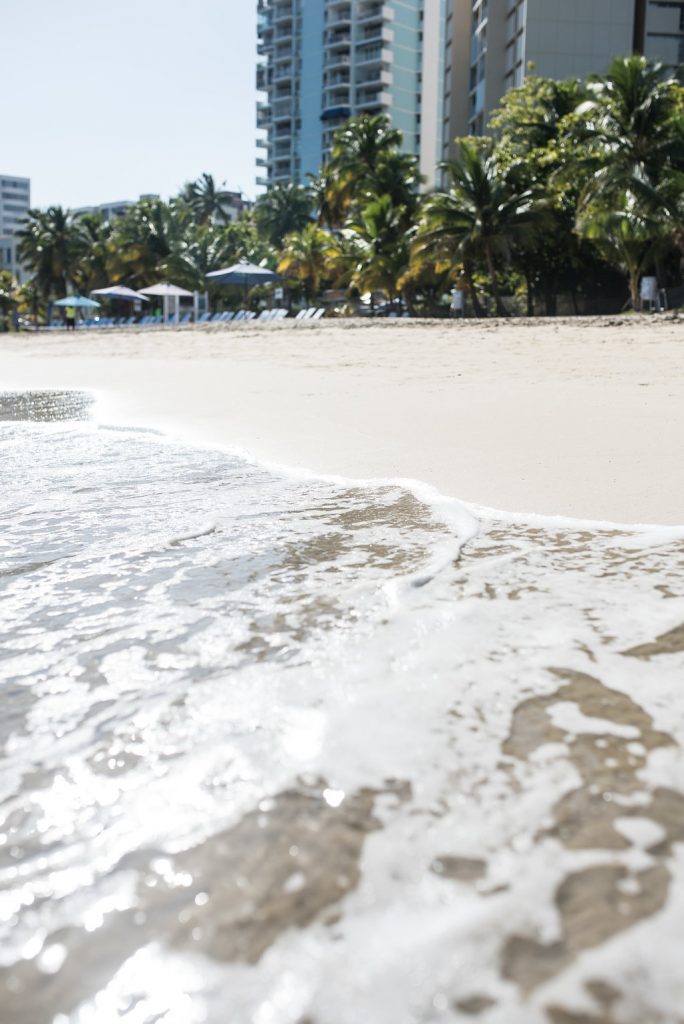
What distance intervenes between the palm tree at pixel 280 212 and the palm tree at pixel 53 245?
15.5m

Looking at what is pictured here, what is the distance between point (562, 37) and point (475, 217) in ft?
72.4

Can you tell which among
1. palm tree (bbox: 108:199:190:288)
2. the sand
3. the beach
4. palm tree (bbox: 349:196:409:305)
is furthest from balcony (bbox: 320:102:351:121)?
the beach

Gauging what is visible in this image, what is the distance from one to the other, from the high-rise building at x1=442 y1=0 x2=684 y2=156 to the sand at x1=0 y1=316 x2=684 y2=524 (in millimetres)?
30980

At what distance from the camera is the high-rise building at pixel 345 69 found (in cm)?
8131

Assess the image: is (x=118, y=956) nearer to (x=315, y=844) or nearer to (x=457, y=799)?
(x=315, y=844)

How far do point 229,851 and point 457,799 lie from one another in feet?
1.37

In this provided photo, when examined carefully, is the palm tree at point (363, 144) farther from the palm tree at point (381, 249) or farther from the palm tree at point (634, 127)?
the palm tree at point (634, 127)

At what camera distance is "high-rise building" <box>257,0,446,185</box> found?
8131cm

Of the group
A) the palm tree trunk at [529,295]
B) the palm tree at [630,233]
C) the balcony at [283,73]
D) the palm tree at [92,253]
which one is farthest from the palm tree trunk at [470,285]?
the balcony at [283,73]

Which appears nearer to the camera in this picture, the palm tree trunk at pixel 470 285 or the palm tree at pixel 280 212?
the palm tree trunk at pixel 470 285

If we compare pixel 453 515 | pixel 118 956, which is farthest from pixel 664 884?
pixel 453 515

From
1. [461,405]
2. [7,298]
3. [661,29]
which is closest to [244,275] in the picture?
[661,29]

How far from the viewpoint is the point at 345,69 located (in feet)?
273

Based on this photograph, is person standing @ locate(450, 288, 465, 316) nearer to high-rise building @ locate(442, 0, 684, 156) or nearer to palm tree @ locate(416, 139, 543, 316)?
palm tree @ locate(416, 139, 543, 316)
